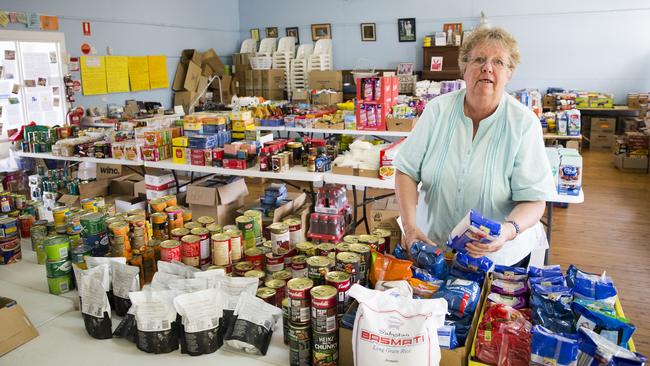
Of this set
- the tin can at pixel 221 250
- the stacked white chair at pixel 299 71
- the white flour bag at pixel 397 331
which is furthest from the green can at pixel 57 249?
the stacked white chair at pixel 299 71

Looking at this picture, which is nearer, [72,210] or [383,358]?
[383,358]

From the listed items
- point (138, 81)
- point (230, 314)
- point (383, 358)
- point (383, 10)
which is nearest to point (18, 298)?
point (230, 314)

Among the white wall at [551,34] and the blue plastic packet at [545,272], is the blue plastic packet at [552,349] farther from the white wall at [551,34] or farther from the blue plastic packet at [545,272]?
the white wall at [551,34]

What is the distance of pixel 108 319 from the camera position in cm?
171

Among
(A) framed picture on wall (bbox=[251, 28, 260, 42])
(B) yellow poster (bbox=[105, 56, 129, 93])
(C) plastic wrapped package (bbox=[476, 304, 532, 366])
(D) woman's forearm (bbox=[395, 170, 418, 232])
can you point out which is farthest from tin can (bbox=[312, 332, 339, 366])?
(A) framed picture on wall (bbox=[251, 28, 260, 42])

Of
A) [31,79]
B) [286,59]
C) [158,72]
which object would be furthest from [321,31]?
[31,79]

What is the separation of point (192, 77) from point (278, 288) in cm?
852

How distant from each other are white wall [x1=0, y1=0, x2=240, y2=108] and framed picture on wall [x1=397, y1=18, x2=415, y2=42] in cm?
383

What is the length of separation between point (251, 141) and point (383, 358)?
10.8 ft

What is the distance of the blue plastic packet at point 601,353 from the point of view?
43.3 inches

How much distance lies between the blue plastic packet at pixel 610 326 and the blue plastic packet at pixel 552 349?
0.29ft

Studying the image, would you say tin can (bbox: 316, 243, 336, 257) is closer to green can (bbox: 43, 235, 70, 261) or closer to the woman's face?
the woman's face

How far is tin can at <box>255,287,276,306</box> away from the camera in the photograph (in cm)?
170

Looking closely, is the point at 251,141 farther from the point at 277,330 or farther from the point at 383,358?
the point at 383,358
